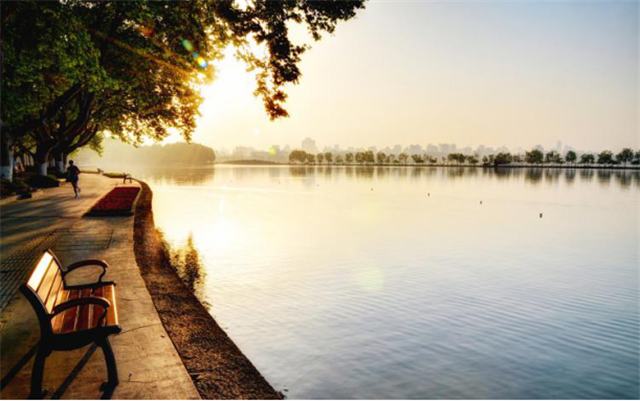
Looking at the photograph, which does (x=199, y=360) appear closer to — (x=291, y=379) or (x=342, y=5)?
(x=291, y=379)

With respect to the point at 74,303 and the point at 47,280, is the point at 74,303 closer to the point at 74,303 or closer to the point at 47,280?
the point at 74,303

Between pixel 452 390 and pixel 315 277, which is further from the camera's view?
pixel 315 277

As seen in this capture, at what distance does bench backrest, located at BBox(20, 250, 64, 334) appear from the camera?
455 cm

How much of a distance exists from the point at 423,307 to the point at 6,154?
2693cm

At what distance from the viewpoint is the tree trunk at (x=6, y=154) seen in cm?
2456

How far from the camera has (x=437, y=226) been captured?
26.5 m

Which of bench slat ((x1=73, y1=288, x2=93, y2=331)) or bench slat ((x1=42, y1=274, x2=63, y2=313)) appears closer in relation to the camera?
bench slat ((x1=73, y1=288, x2=93, y2=331))

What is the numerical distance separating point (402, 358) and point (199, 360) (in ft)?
14.2

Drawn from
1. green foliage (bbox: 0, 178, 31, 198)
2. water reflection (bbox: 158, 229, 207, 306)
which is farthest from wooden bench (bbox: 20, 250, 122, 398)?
green foliage (bbox: 0, 178, 31, 198)

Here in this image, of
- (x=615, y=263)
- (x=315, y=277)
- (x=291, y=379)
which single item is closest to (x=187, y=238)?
(x=315, y=277)

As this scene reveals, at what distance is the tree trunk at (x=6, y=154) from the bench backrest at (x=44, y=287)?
23.9 metres

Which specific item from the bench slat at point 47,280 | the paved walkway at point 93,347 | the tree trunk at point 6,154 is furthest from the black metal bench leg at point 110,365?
the tree trunk at point 6,154

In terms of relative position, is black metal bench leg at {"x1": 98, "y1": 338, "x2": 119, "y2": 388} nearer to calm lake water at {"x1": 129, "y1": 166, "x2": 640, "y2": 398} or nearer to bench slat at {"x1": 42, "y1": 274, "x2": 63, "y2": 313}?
bench slat at {"x1": 42, "y1": 274, "x2": 63, "y2": 313}

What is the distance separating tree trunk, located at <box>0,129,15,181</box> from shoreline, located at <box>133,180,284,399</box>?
68.1 ft
